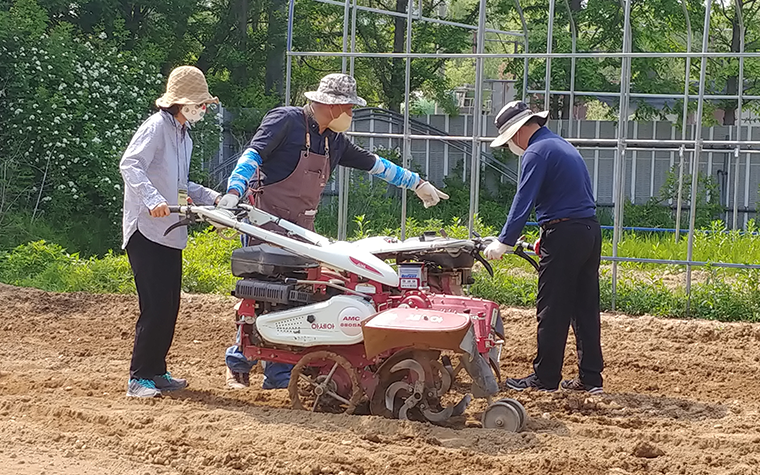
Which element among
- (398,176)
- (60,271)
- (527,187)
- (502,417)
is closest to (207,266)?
(60,271)

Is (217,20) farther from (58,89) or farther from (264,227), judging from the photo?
(264,227)

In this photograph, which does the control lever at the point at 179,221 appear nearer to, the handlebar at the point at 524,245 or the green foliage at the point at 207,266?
the handlebar at the point at 524,245

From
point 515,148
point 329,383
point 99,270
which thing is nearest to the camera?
point 329,383

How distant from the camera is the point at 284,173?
20.6 feet

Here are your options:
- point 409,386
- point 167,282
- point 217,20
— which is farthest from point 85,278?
point 217,20

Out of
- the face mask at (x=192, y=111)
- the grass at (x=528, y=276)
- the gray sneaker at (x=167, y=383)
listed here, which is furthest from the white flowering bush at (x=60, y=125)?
the face mask at (x=192, y=111)

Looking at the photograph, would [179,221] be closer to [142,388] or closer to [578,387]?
[142,388]

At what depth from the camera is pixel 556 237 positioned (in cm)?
629

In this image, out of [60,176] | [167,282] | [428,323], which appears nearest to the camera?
[428,323]

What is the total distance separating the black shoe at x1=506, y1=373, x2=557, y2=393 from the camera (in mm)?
6363

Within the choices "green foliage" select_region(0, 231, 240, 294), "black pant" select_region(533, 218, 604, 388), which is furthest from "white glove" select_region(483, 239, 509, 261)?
"green foliage" select_region(0, 231, 240, 294)

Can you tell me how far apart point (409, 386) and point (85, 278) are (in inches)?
243

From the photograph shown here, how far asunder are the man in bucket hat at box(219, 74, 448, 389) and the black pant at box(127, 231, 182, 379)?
522 millimetres

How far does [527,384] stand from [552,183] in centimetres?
124
